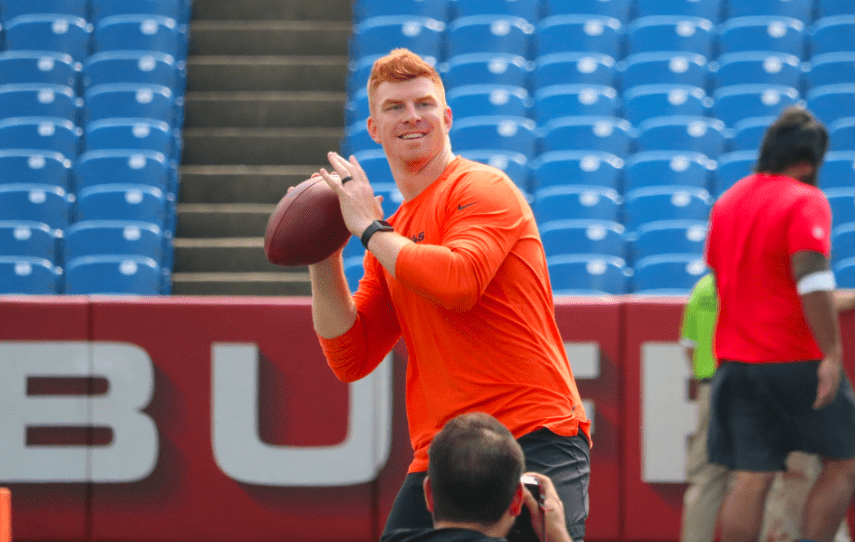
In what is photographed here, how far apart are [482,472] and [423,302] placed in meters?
0.46

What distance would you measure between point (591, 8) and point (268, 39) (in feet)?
9.30

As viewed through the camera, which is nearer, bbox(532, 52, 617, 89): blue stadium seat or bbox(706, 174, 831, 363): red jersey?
bbox(706, 174, 831, 363): red jersey

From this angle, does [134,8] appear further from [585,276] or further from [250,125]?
[585,276]

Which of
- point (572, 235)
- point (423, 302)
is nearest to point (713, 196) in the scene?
point (572, 235)

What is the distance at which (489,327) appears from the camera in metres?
1.90

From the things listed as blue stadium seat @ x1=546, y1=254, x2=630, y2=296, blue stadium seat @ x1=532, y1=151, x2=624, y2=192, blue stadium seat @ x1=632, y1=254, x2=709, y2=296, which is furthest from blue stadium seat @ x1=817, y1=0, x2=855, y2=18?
blue stadium seat @ x1=546, y1=254, x2=630, y2=296

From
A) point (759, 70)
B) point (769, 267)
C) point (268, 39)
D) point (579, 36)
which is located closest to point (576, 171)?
point (579, 36)

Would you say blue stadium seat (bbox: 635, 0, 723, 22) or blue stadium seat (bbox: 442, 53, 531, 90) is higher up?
blue stadium seat (bbox: 635, 0, 723, 22)

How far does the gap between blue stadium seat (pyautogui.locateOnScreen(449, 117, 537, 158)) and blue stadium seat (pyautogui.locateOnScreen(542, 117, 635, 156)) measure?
0.20 m

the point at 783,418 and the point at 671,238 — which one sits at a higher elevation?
the point at 671,238

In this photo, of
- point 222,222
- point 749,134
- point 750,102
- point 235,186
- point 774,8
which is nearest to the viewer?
point 222,222

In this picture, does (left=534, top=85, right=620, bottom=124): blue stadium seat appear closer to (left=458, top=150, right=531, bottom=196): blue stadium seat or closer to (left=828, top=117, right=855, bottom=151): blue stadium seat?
(left=458, top=150, right=531, bottom=196): blue stadium seat

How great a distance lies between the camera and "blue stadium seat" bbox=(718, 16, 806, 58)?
7617mm

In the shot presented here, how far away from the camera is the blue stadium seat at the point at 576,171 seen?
21.4 feet
